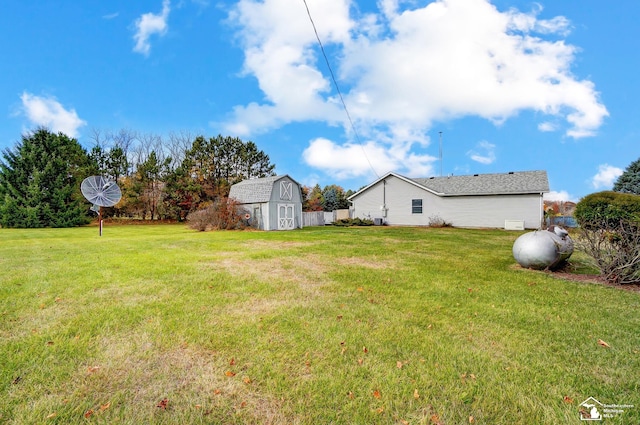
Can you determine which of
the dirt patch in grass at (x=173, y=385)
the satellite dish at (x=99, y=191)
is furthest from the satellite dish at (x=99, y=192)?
the dirt patch in grass at (x=173, y=385)

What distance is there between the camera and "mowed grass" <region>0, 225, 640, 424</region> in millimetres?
Answer: 2035

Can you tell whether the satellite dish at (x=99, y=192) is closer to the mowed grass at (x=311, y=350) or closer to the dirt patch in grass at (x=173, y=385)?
the mowed grass at (x=311, y=350)

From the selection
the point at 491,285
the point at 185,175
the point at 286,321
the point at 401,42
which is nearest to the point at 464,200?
the point at 401,42

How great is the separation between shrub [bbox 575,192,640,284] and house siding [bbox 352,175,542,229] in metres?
15.5

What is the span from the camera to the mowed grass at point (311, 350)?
6.68 feet

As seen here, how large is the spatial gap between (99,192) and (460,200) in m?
25.3

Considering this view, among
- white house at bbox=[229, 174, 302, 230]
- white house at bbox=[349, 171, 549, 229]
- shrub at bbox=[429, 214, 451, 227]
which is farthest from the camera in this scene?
shrub at bbox=[429, 214, 451, 227]

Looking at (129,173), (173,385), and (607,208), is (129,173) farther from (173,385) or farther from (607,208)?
(607,208)

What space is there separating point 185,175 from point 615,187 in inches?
1596

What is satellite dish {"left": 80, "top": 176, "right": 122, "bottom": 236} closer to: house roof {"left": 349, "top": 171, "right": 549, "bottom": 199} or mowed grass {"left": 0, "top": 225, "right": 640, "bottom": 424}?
mowed grass {"left": 0, "top": 225, "right": 640, "bottom": 424}

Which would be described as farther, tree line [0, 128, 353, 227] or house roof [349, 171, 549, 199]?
tree line [0, 128, 353, 227]

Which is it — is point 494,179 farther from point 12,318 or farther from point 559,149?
point 12,318

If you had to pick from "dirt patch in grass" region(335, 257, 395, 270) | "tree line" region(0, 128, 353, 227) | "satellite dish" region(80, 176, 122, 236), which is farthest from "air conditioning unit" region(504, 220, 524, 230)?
"satellite dish" region(80, 176, 122, 236)

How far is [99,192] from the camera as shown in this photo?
18.2 meters
